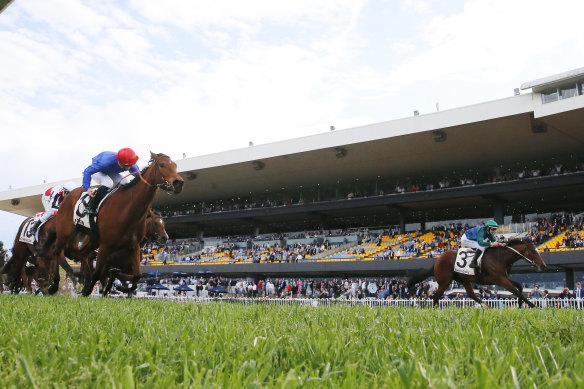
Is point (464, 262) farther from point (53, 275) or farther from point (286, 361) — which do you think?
point (286, 361)

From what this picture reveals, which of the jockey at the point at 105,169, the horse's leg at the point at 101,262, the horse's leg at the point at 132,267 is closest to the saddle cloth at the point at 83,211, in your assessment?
the jockey at the point at 105,169

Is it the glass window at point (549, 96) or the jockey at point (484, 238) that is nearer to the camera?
the jockey at point (484, 238)

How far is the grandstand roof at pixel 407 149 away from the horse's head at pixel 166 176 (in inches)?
894

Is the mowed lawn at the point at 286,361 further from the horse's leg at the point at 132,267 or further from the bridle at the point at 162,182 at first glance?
the horse's leg at the point at 132,267

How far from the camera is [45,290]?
9711 mm

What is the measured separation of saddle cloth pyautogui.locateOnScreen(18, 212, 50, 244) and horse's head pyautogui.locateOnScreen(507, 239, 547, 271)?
1031cm

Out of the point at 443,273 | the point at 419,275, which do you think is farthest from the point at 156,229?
the point at 443,273

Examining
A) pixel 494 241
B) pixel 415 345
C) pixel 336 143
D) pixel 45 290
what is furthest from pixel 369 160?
pixel 415 345

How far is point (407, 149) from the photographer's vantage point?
106 ft

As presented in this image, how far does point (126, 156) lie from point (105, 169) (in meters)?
0.49

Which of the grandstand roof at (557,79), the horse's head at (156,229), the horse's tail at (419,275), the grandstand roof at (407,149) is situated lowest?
the horse's tail at (419,275)

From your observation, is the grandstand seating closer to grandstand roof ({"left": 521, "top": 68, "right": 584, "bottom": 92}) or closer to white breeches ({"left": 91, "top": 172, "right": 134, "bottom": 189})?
grandstand roof ({"left": 521, "top": 68, "right": 584, "bottom": 92})

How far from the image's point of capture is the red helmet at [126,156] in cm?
835

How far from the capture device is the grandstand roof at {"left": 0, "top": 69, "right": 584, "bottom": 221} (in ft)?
87.9
